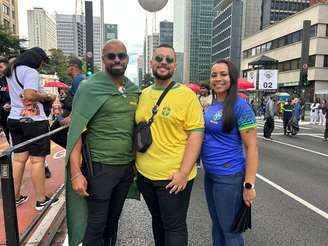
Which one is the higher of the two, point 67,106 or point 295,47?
point 295,47

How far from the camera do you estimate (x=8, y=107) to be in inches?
210

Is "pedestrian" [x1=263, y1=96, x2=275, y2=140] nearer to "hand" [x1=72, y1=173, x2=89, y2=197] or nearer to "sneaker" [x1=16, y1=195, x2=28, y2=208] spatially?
"sneaker" [x1=16, y1=195, x2=28, y2=208]

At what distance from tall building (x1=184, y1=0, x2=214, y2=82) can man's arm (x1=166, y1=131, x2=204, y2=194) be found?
5509 inches

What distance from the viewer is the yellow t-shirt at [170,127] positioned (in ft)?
8.61

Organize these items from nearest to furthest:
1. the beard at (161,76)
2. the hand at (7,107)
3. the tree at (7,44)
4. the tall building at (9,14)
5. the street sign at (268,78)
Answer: the beard at (161,76) → the hand at (7,107) → the street sign at (268,78) → the tree at (7,44) → the tall building at (9,14)

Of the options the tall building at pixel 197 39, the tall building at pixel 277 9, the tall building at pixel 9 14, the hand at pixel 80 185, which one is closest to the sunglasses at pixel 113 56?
the hand at pixel 80 185

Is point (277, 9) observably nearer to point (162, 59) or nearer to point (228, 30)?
point (228, 30)

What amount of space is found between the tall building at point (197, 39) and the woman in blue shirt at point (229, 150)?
5497 inches

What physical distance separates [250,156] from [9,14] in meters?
94.4

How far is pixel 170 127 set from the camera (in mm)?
2635

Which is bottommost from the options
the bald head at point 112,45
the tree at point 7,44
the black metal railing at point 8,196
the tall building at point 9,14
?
the black metal railing at point 8,196

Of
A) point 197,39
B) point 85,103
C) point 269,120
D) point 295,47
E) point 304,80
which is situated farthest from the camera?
point 197,39

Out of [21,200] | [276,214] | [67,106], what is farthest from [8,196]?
[276,214]

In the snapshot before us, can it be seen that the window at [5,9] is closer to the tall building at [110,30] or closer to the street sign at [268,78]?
the street sign at [268,78]
